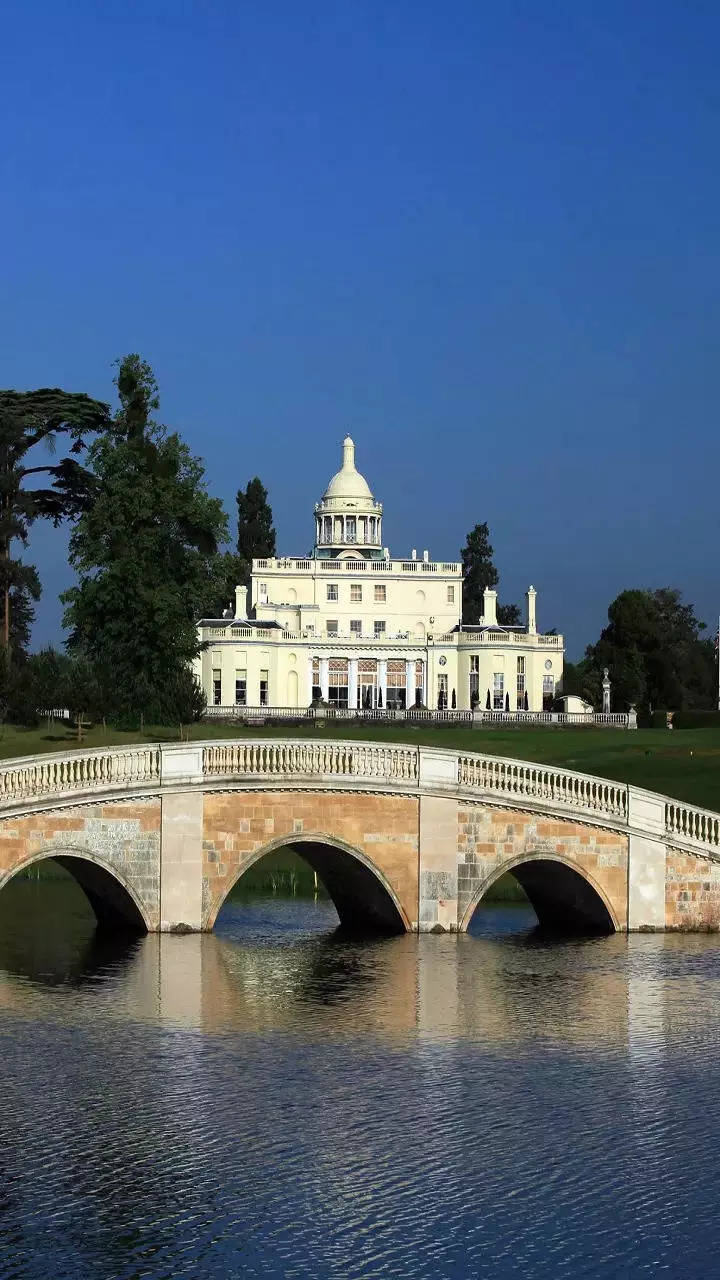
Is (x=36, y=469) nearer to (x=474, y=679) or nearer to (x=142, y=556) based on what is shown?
(x=142, y=556)

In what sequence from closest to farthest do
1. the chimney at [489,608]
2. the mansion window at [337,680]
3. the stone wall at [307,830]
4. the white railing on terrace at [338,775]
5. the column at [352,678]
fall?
the white railing on terrace at [338,775] < the stone wall at [307,830] < the mansion window at [337,680] < the column at [352,678] < the chimney at [489,608]

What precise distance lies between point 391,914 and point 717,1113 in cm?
1806

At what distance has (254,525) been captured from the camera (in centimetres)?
15275

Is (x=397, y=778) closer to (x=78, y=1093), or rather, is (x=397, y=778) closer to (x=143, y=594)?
(x=78, y=1093)

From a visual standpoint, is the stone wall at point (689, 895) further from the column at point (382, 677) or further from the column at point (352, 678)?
the column at point (382, 677)

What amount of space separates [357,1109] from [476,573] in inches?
5365

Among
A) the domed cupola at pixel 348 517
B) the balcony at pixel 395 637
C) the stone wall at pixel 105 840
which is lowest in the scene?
the stone wall at pixel 105 840

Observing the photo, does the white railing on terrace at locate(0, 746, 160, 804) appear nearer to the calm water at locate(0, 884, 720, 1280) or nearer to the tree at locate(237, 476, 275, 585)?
the calm water at locate(0, 884, 720, 1280)

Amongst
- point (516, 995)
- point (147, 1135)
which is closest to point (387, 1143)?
point (147, 1135)

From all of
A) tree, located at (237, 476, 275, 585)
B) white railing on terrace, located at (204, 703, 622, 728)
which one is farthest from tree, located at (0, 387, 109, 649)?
tree, located at (237, 476, 275, 585)

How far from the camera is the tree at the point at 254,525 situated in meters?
152

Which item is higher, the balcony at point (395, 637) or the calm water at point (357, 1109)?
the balcony at point (395, 637)

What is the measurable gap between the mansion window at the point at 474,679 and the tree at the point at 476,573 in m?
20.3

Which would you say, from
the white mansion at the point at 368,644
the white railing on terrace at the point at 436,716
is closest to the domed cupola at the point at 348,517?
the white mansion at the point at 368,644
